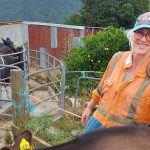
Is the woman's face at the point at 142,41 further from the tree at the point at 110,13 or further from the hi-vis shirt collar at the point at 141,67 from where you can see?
the tree at the point at 110,13

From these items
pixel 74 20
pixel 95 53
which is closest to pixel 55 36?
pixel 95 53

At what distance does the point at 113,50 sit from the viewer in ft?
36.3

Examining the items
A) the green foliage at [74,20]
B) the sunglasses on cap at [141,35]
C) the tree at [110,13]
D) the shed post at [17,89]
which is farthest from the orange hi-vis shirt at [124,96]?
the green foliage at [74,20]

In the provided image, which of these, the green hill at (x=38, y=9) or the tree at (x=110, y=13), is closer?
the tree at (x=110, y=13)

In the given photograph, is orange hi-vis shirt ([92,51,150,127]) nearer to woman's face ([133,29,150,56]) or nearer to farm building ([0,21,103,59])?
woman's face ([133,29,150,56])

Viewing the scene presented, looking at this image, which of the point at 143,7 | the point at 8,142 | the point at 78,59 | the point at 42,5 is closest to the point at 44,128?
the point at 8,142

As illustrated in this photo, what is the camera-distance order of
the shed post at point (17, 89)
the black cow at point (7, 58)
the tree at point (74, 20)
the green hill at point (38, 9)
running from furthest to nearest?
1. the green hill at point (38, 9)
2. the tree at point (74, 20)
3. the black cow at point (7, 58)
4. the shed post at point (17, 89)

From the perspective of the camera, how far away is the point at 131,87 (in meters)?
2.35

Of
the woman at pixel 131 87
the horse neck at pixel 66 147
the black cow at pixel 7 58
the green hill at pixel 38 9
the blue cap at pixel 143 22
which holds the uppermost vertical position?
the blue cap at pixel 143 22

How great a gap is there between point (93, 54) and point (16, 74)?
5737 millimetres

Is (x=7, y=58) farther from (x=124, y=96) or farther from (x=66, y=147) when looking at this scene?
(x=66, y=147)

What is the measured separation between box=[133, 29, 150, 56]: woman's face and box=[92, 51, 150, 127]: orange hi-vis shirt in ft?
0.24

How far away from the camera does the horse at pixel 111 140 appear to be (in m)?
1.87

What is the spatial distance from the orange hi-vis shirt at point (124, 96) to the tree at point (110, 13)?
25168 millimetres
